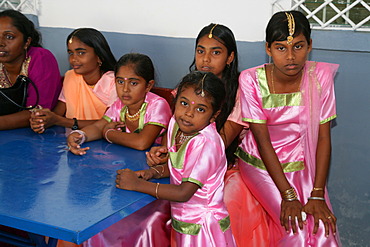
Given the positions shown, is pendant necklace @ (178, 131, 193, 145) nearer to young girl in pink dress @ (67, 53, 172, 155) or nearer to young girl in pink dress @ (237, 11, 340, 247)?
young girl in pink dress @ (67, 53, 172, 155)

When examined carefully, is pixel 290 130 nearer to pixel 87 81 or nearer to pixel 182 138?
pixel 182 138

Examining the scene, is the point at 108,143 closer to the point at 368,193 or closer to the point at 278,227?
the point at 278,227

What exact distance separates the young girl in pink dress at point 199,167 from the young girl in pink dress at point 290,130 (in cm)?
33

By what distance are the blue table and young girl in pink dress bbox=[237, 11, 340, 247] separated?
1.95 feet

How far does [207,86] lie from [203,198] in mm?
481

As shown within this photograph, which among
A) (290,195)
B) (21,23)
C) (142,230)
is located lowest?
(142,230)

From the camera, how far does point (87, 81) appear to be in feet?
10.2

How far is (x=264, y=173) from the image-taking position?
98.3 inches

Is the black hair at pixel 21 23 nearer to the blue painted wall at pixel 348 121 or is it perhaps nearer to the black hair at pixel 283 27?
the blue painted wall at pixel 348 121

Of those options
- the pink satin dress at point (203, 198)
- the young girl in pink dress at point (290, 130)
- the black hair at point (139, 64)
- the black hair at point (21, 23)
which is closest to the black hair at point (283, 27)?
the young girl in pink dress at point (290, 130)

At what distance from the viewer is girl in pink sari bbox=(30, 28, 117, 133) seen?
2998mm

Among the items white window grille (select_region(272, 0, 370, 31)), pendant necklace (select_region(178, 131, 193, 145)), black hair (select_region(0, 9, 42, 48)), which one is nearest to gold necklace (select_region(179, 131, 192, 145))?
pendant necklace (select_region(178, 131, 193, 145))

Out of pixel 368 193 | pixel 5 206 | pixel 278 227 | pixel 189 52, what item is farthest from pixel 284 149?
pixel 5 206

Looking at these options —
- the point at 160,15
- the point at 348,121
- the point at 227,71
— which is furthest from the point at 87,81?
the point at 348,121
